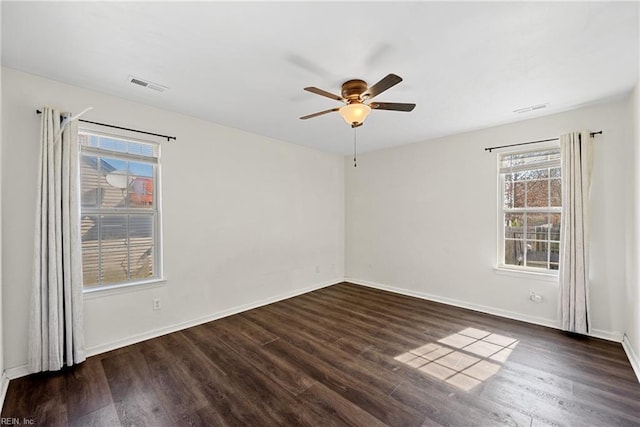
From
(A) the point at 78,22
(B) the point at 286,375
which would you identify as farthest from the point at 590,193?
(A) the point at 78,22

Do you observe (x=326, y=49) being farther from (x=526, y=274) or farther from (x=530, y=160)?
(x=526, y=274)

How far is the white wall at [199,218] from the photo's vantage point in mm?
2361

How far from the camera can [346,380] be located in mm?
2297

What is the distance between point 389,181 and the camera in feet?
16.5

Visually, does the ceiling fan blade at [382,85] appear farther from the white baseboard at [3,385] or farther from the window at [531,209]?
the white baseboard at [3,385]

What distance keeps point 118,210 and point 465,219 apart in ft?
15.1

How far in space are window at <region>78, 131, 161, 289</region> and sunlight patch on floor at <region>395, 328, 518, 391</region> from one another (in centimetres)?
306

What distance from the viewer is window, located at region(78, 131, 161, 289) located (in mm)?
2795

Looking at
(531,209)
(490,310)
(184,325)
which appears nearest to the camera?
(184,325)

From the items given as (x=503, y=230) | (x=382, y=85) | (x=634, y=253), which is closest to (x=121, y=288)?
(x=382, y=85)

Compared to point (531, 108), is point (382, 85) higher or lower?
lower

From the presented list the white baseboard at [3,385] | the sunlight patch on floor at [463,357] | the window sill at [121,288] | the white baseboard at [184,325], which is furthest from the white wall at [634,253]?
the white baseboard at [3,385]

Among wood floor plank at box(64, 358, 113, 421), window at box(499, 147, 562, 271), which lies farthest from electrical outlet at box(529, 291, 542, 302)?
wood floor plank at box(64, 358, 113, 421)

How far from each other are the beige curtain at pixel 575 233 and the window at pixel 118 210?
4822mm
